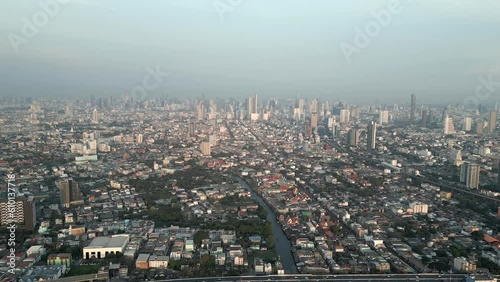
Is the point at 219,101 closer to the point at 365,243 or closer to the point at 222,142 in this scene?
the point at 222,142

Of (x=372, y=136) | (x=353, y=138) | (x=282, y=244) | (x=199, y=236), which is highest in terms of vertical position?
(x=372, y=136)

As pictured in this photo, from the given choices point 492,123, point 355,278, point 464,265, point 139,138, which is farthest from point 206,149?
point 492,123

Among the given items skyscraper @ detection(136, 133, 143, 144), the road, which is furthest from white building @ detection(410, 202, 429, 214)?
skyscraper @ detection(136, 133, 143, 144)

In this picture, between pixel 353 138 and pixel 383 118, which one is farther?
pixel 383 118

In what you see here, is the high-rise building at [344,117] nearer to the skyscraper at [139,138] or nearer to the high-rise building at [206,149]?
the high-rise building at [206,149]

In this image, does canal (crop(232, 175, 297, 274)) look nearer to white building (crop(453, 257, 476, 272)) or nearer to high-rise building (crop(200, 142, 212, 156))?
white building (crop(453, 257, 476, 272))

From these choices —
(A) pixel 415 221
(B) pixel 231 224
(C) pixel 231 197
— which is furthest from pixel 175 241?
(A) pixel 415 221

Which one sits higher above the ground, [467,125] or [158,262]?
[467,125]

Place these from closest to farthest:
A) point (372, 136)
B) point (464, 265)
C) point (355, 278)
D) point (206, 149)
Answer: point (355, 278), point (464, 265), point (206, 149), point (372, 136)

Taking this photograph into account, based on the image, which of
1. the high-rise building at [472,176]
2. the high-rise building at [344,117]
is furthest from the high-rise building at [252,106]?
the high-rise building at [472,176]

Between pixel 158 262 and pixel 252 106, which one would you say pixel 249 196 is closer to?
pixel 158 262
